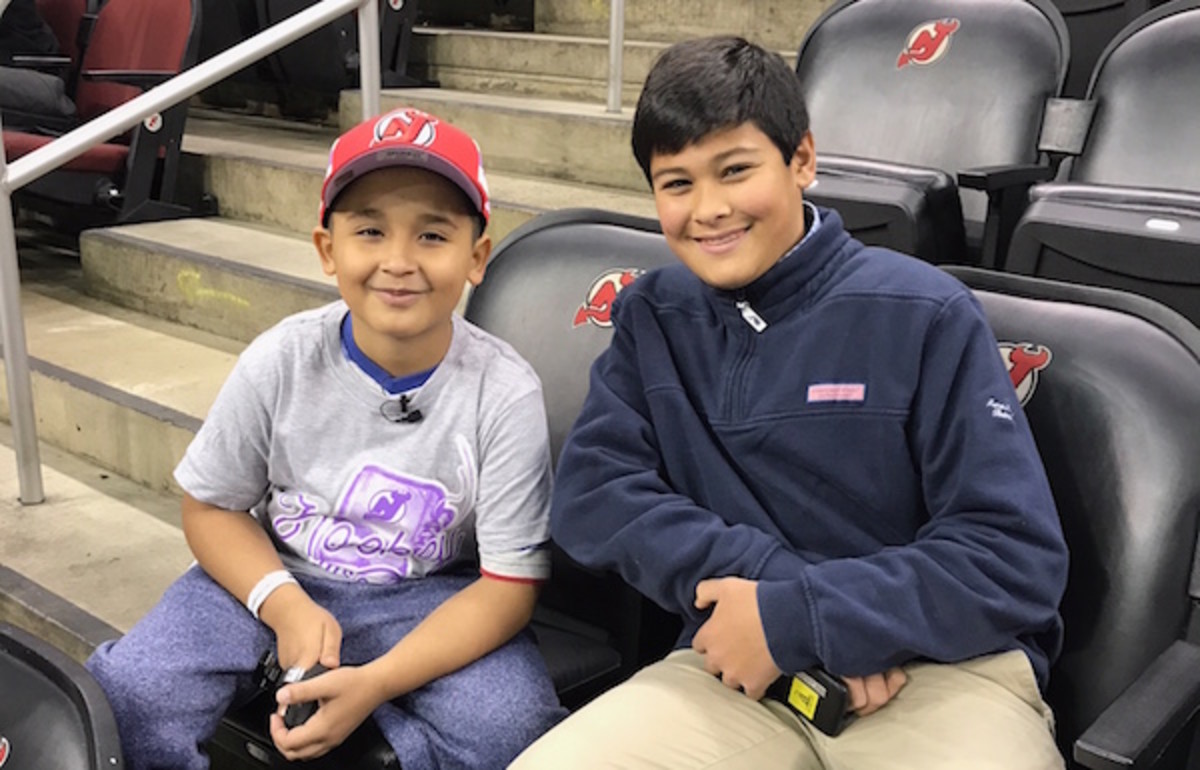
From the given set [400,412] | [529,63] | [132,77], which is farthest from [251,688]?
[529,63]

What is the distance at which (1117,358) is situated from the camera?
1130mm

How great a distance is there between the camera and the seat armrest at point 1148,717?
814 millimetres

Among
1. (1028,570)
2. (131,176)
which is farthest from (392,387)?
(131,176)

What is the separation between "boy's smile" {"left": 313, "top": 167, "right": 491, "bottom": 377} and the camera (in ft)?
4.03

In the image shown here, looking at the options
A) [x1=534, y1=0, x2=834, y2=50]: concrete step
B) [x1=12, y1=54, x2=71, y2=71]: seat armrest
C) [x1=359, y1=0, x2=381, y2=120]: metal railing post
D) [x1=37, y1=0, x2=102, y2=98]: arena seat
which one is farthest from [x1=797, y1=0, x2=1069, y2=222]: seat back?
[x1=37, y1=0, x2=102, y2=98]: arena seat

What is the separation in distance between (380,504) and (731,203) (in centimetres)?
50

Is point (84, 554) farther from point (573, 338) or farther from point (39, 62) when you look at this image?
point (39, 62)

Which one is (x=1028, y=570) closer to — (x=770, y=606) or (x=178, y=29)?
(x=770, y=606)

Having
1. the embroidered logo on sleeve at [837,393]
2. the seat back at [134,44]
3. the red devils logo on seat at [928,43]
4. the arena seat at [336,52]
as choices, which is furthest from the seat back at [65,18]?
the embroidered logo on sleeve at [837,393]

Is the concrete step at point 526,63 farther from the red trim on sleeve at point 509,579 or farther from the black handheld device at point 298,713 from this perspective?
the black handheld device at point 298,713

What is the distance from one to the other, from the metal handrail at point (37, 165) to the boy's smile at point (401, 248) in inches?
43.4

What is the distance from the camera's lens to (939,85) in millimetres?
2254

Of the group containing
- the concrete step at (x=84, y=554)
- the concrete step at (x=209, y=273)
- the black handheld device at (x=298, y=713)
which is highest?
the black handheld device at (x=298, y=713)

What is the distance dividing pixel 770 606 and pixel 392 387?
0.50m
